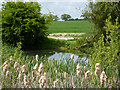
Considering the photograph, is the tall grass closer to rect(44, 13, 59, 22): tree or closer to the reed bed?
the reed bed

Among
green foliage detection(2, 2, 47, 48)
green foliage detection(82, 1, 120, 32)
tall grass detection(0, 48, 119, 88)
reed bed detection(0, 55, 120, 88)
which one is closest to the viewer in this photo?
reed bed detection(0, 55, 120, 88)

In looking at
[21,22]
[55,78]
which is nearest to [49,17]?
[21,22]

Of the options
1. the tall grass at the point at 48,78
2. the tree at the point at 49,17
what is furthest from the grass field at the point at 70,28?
the tall grass at the point at 48,78

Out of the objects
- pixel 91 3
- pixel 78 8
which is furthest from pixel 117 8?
pixel 78 8

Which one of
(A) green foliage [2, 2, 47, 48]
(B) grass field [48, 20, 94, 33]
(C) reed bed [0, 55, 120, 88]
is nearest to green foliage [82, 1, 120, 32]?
(B) grass field [48, 20, 94, 33]

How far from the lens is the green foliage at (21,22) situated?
10.6 meters

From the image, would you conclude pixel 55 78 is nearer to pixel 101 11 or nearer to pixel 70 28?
pixel 101 11

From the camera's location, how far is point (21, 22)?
421 inches

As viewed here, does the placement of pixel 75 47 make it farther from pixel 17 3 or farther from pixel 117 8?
pixel 17 3

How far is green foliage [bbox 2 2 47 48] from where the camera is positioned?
34.7 ft

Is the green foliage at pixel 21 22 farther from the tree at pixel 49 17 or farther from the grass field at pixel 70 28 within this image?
the grass field at pixel 70 28

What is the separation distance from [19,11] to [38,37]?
216 centimetres

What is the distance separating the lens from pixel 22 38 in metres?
10.6

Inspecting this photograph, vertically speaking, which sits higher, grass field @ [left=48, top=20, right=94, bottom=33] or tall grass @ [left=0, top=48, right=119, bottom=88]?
tall grass @ [left=0, top=48, right=119, bottom=88]
